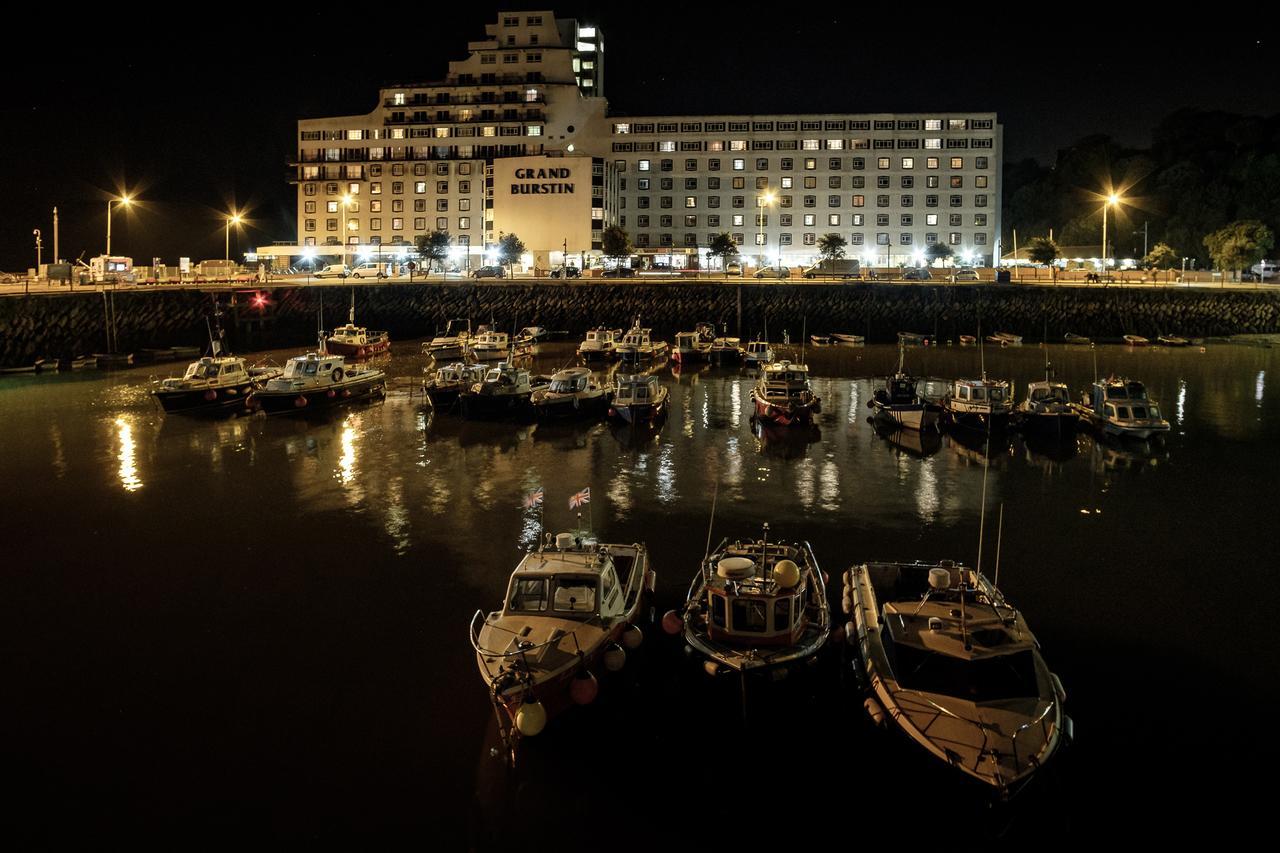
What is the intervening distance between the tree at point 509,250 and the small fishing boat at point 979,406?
67478mm

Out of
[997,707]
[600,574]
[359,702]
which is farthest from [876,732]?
[359,702]

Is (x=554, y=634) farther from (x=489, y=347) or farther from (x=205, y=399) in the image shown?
(x=489, y=347)

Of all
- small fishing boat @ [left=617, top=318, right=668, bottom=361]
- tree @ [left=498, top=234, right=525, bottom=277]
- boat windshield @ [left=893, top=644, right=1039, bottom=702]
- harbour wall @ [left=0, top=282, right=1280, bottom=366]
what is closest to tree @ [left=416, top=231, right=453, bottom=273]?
tree @ [left=498, top=234, right=525, bottom=277]

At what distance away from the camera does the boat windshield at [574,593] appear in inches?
580

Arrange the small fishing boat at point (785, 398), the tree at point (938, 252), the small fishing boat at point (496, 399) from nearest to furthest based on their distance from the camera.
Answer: the small fishing boat at point (785, 398) → the small fishing boat at point (496, 399) → the tree at point (938, 252)

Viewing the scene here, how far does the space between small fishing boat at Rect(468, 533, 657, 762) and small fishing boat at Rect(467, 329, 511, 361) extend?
141 ft

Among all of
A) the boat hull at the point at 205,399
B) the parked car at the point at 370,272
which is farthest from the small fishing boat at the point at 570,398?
→ the parked car at the point at 370,272

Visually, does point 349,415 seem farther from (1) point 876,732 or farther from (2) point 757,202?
(2) point 757,202

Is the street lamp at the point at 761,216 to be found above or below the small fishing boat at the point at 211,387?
above

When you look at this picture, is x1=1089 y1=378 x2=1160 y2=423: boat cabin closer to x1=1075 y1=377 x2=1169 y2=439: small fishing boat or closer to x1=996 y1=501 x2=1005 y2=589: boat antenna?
x1=1075 y1=377 x2=1169 y2=439: small fishing boat

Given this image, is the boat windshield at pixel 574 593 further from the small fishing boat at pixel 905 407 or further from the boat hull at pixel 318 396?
the boat hull at pixel 318 396

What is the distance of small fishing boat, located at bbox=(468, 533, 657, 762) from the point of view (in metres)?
13.1

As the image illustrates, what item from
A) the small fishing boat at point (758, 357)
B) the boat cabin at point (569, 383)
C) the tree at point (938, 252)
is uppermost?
the tree at point (938, 252)

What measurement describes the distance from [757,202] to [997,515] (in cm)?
8568
